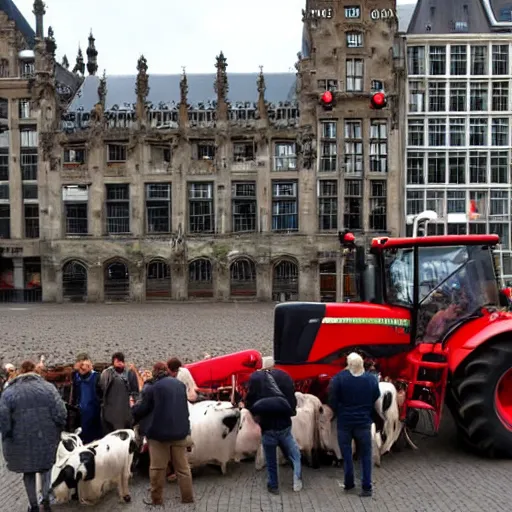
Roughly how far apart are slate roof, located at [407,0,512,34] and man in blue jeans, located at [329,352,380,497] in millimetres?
44022

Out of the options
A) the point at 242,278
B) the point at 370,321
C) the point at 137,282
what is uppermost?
the point at 370,321

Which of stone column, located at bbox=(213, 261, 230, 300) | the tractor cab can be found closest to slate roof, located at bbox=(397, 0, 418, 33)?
stone column, located at bbox=(213, 261, 230, 300)

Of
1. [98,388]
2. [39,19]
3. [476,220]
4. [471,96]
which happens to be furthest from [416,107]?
[98,388]

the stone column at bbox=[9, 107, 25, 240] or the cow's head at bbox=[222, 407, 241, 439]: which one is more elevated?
the stone column at bbox=[9, 107, 25, 240]

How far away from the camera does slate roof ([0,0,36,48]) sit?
49153mm

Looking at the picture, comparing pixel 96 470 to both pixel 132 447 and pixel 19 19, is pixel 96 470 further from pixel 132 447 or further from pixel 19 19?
pixel 19 19

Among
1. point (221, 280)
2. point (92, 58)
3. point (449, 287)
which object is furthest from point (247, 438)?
point (92, 58)

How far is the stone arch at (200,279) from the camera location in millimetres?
45594

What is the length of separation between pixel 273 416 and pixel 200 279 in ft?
123

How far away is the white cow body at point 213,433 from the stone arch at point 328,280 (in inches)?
1387

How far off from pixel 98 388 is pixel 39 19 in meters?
43.8

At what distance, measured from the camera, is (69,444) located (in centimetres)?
883

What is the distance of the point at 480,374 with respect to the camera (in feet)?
32.0

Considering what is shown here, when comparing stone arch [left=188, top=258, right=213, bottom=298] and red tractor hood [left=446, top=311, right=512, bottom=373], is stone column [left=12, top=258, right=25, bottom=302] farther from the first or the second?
red tractor hood [left=446, top=311, right=512, bottom=373]
